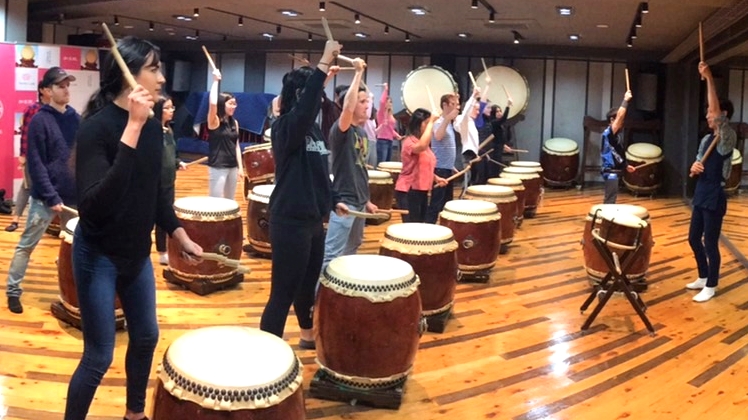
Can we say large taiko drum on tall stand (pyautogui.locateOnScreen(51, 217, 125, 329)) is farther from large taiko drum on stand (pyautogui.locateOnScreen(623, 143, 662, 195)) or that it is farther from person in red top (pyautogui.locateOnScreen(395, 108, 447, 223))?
large taiko drum on stand (pyautogui.locateOnScreen(623, 143, 662, 195))

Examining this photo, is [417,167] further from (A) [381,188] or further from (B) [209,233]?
(A) [381,188]

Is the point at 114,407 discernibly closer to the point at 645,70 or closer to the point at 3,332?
the point at 3,332

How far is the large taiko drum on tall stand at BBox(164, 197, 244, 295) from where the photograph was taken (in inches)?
181

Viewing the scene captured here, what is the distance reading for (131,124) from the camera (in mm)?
1999

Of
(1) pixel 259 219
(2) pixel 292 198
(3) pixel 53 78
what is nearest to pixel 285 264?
(2) pixel 292 198

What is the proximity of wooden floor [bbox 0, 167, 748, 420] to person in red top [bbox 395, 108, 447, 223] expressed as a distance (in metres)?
0.70

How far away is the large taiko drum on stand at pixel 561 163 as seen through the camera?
38.3 ft

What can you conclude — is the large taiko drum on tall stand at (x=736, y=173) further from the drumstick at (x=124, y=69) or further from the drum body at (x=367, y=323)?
the drumstick at (x=124, y=69)

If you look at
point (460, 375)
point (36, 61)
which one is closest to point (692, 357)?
point (460, 375)

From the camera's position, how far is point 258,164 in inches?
282

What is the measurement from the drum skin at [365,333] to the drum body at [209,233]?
1.73 m

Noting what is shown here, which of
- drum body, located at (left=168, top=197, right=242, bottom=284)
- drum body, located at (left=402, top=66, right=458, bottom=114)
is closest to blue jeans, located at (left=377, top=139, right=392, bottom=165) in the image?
drum body, located at (left=402, top=66, right=458, bottom=114)

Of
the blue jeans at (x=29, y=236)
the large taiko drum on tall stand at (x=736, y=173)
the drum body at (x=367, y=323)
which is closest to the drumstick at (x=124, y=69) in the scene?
the drum body at (x=367, y=323)

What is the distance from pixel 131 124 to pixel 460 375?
2.10 metres
